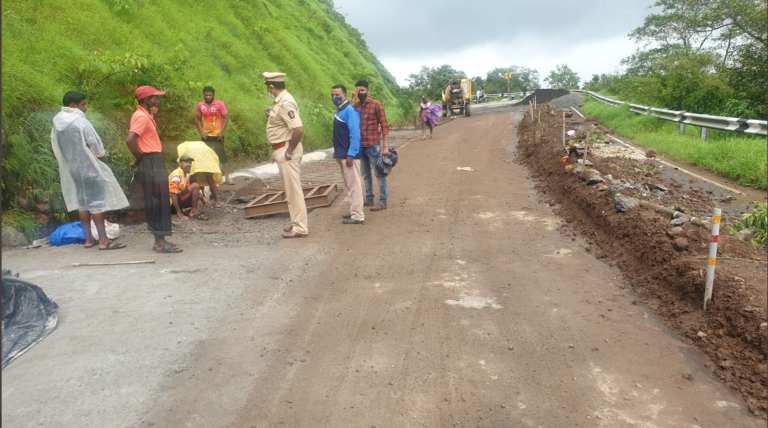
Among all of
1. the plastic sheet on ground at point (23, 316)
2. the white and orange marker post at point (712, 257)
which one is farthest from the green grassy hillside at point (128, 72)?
the white and orange marker post at point (712, 257)

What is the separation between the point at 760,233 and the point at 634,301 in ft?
7.30

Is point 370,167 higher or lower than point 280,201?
higher

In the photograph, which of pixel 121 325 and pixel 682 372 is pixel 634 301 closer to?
pixel 682 372

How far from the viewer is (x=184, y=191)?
8.74 m

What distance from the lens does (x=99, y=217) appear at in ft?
22.5

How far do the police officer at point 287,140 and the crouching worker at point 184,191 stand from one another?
191 centimetres

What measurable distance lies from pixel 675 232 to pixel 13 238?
782cm

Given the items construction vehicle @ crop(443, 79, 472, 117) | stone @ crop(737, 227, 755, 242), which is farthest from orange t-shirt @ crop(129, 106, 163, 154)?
construction vehicle @ crop(443, 79, 472, 117)

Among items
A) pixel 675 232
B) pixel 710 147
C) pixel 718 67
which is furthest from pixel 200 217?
pixel 718 67

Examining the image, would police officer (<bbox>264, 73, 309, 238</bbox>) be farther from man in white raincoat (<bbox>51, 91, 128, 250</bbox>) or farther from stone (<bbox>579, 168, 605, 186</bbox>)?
stone (<bbox>579, 168, 605, 186</bbox>)

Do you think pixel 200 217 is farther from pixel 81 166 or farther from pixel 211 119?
pixel 81 166

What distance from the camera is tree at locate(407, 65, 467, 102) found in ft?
168

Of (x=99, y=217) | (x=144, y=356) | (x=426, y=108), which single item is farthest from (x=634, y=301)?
(x=426, y=108)

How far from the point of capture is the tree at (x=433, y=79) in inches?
2019
